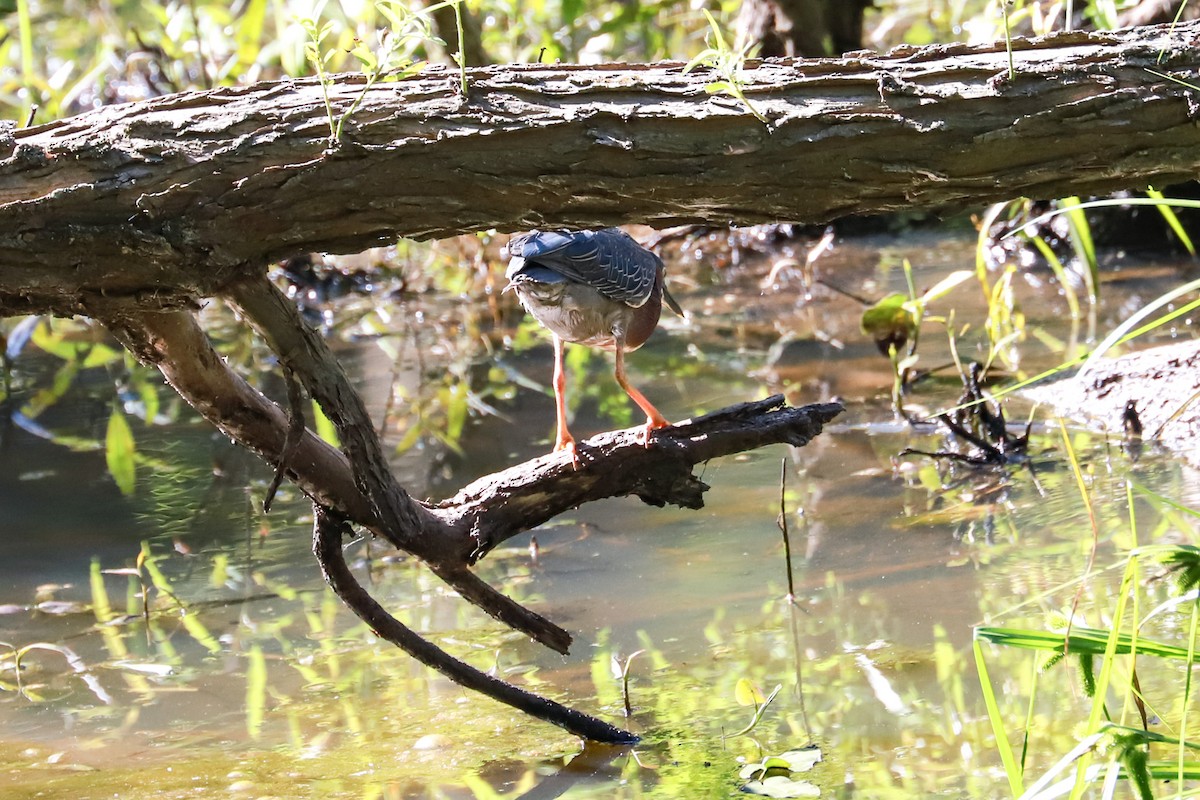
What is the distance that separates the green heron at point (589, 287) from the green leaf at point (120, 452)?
1.83m

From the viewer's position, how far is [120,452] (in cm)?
493

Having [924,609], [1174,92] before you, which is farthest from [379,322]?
[1174,92]

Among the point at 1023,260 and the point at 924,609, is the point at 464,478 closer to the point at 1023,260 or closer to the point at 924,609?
the point at 924,609

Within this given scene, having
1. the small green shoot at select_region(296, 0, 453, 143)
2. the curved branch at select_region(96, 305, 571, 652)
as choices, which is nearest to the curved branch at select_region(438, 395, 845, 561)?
the curved branch at select_region(96, 305, 571, 652)

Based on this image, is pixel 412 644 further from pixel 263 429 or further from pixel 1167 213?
pixel 1167 213

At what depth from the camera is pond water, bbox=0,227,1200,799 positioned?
2510 millimetres

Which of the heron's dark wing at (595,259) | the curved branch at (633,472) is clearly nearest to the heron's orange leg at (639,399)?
the heron's dark wing at (595,259)

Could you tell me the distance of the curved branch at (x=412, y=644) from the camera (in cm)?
251

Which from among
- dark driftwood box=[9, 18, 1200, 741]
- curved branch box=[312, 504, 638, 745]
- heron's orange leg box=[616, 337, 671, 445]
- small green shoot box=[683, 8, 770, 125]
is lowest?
curved branch box=[312, 504, 638, 745]

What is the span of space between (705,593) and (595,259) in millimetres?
929

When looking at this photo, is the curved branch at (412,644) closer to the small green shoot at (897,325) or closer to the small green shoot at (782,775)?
the small green shoot at (782,775)

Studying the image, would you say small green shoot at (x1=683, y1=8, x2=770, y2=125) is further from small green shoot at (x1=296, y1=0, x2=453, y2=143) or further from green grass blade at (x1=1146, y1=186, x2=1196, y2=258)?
green grass blade at (x1=1146, y1=186, x2=1196, y2=258)

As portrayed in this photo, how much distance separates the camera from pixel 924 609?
306 centimetres

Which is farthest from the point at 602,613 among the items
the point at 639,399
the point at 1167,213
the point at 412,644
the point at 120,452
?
the point at 120,452
